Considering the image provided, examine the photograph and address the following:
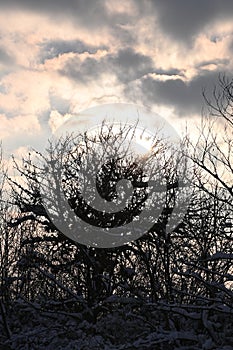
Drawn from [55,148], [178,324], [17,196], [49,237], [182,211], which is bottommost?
[178,324]

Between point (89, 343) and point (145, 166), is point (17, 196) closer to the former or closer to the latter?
point (145, 166)

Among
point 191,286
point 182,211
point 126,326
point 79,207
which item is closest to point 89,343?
point 126,326

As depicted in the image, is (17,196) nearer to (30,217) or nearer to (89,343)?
(30,217)

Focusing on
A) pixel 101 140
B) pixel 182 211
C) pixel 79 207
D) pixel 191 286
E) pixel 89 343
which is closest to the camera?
pixel 191 286

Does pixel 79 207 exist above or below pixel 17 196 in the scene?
below

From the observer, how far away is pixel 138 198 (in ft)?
52.7

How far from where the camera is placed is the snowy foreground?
262 inches

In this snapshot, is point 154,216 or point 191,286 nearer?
point 191,286

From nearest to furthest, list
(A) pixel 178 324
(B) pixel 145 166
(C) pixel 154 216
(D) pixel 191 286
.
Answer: (A) pixel 178 324
(D) pixel 191 286
(C) pixel 154 216
(B) pixel 145 166

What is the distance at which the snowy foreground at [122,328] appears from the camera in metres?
6.65

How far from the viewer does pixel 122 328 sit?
9.73m

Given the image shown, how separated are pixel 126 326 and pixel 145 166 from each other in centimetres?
889

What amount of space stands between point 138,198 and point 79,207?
211 cm

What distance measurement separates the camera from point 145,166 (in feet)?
57.8
